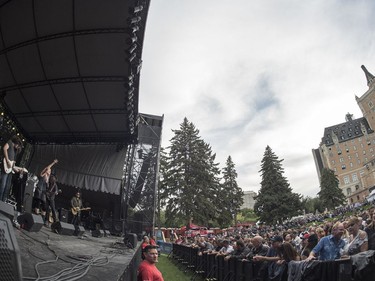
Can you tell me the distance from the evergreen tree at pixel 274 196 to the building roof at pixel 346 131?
65.7 m

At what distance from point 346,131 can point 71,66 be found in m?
118

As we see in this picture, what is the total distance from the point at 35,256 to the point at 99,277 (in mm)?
1249

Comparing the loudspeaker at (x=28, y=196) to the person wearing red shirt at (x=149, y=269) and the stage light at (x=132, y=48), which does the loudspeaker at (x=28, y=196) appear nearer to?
the stage light at (x=132, y=48)

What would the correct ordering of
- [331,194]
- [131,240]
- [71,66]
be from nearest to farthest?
[131,240] < [71,66] < [331,194]

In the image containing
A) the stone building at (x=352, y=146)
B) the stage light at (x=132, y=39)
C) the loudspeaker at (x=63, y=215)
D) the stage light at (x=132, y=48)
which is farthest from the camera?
the stone building at (x=352, y=146)

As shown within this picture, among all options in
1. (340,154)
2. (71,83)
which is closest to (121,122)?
(71,83)

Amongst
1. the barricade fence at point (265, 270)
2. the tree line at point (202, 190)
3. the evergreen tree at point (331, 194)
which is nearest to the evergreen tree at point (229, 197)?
the tree line at point (202, 190)

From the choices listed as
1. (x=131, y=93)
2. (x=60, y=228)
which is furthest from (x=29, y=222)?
(x=131, y=93)

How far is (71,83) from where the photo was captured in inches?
531

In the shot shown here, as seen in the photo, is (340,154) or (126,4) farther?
(340,154)

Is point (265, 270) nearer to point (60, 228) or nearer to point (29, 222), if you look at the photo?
point (29, 222)

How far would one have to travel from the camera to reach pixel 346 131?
111438 mm

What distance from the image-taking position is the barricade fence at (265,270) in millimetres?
4122

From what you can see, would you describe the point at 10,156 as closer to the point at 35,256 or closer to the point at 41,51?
the point at 35,256
